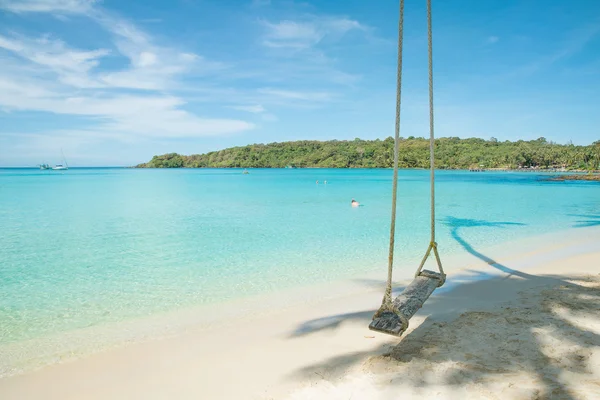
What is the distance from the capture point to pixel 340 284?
21.3 feet

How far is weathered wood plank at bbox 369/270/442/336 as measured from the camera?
3004 mm

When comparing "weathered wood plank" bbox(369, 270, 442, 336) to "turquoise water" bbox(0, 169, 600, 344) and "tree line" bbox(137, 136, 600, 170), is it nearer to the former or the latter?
"turquoise water" bbox(0, 169, 600, 344)

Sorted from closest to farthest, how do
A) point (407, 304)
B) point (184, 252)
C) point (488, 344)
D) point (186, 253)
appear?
1. point (488, 344)
2. point (407, 304)
3. point (186, 253)
4. point (184, 252)

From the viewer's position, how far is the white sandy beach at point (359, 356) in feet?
9.02

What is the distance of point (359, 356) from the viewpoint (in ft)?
11.3

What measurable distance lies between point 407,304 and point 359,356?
2.21ft

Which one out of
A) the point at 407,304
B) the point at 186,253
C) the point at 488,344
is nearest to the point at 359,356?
the point at 407,304

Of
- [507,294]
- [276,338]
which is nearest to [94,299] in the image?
[276,338]

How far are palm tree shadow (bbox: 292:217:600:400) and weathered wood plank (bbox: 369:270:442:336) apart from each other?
34 centimetres

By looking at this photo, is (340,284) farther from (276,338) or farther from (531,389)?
(531,389)

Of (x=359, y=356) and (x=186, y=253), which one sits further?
(x=186, y=253)

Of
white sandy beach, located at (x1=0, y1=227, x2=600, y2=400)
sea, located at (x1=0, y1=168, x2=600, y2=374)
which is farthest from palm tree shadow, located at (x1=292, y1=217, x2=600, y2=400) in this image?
sea, located at (x1=0, y1=168, x2=600, y2=374)

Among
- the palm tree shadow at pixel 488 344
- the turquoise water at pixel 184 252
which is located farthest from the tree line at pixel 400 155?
the palm tree shadow at pixel 488 344

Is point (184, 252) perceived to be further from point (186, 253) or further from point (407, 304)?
point (407, 304)
